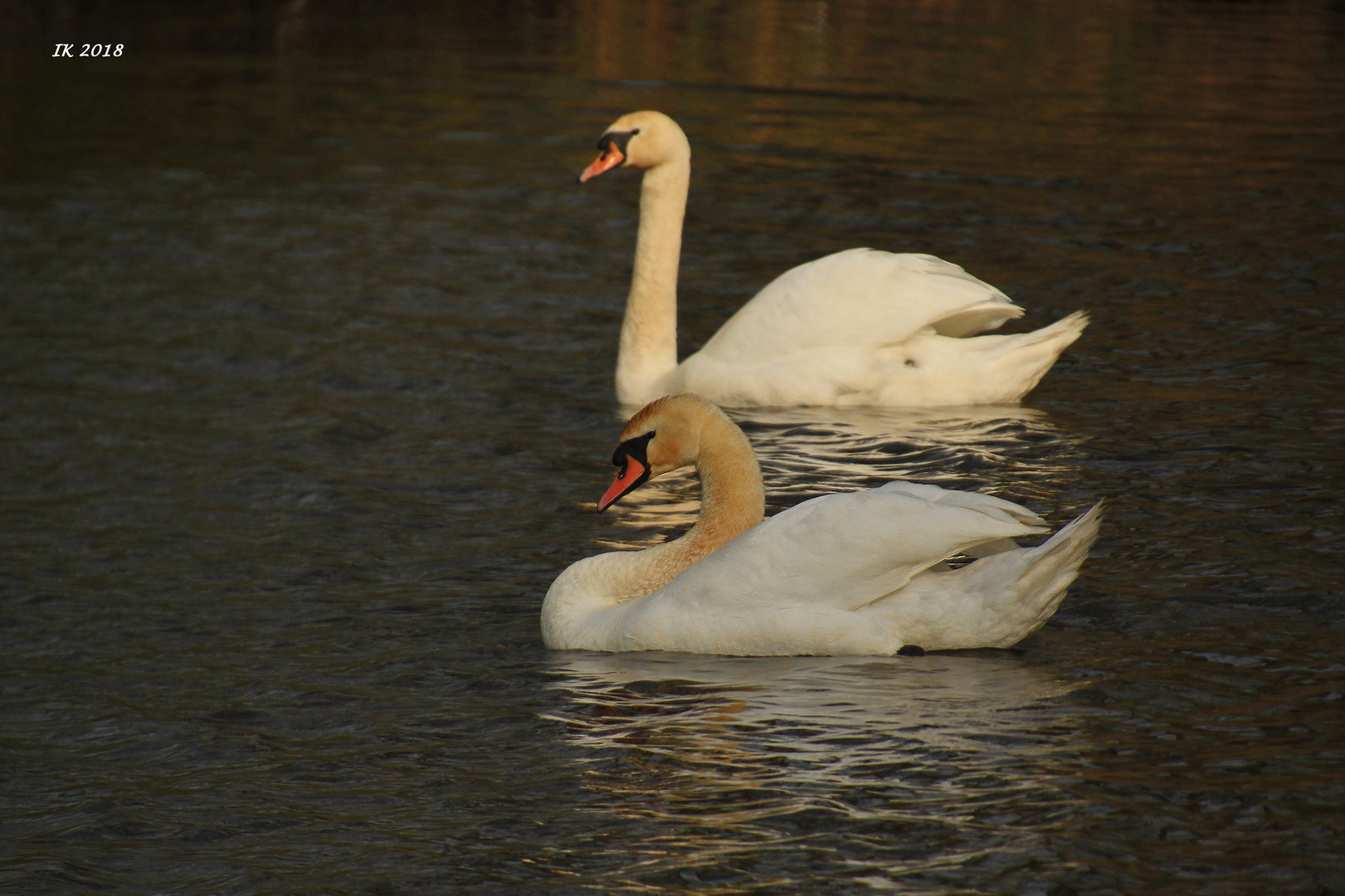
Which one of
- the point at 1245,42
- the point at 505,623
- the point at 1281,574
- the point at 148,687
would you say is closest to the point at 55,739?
the point at 148,687

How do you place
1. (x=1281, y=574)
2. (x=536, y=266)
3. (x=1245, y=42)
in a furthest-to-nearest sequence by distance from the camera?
(x=1245, y=42)
(x=536, y=266)
(x=1281, y=574)

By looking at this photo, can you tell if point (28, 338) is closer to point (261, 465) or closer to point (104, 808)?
point (261, 465)

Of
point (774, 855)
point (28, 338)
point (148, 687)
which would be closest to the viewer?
point (774, 855)

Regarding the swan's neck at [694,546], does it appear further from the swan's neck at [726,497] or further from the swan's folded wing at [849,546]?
the swan's folded wing at [849,546]

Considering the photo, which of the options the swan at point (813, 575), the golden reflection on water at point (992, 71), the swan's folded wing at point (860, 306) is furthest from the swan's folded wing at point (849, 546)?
the golden reflection on water at point (992, 71)

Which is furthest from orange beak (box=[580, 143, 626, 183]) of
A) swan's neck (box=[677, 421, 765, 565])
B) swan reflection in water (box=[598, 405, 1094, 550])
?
swan's neck (box=[677, 421, 765, 565])

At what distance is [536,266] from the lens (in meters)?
13.8

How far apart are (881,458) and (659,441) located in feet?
7.97

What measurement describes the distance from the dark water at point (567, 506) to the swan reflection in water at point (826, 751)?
20mm

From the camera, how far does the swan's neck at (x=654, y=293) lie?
10.7 m

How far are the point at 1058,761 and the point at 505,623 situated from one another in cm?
250

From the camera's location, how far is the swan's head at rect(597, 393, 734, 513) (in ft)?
22.7

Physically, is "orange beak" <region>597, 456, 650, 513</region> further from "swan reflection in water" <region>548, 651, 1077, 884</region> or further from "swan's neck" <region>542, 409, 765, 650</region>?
"swan reflection in water" <region>548, 651, 1077, 884</region>

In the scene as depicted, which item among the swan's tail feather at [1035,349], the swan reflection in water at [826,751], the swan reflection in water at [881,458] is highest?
the swan's tail feather at [1035,349]
